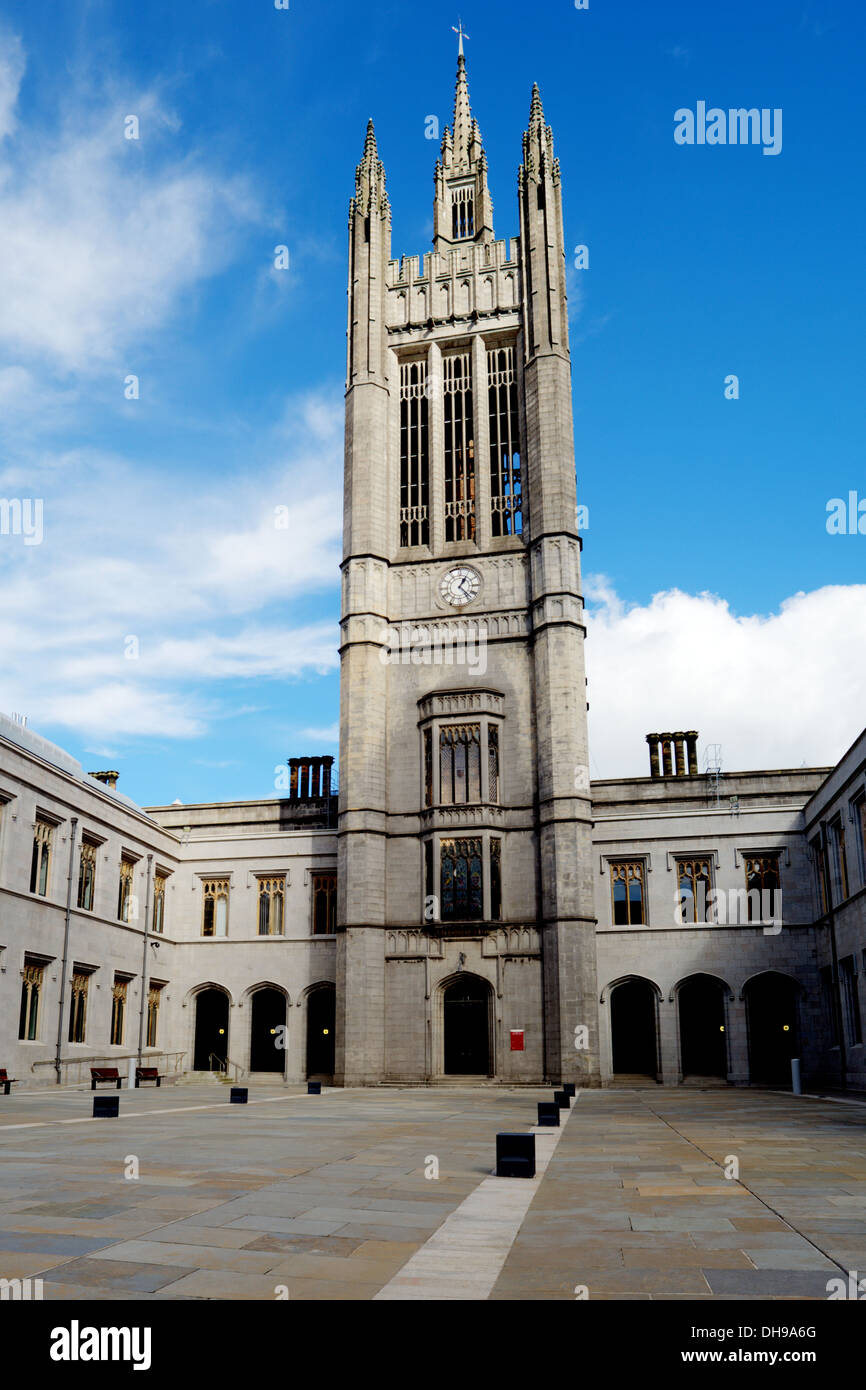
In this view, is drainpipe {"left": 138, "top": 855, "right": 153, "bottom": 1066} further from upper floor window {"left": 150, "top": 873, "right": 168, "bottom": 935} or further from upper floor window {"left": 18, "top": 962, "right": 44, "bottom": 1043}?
upper floor window {"left": 18, "top": 962, "right": 44, "bottom": 1043}

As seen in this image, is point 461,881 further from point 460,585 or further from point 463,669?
point 460,585

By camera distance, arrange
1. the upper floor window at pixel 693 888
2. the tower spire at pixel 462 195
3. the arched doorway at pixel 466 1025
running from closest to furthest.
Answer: the arched doorway at pixel 466 1025
the upper floor window at pixel 693 888
the tower spire at pixel 462 195

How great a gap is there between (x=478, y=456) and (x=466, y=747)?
45.0 feet

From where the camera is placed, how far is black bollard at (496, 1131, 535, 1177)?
42.9 ft

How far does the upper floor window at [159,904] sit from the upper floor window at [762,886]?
25.2 m

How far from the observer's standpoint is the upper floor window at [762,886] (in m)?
43.8

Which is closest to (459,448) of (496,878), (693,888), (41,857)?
(496,878)

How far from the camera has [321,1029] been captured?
154 ft

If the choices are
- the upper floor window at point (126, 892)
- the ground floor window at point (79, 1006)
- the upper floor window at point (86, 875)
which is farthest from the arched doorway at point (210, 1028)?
the upper floor window at point (86, 875)

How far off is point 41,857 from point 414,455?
24643 millimetres

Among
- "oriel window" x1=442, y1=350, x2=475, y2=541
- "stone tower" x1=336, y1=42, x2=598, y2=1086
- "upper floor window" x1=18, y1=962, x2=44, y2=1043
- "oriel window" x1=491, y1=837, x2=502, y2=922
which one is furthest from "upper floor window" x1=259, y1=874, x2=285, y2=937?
"oriel window" x1=442, y1=350, x2=475, y2=541

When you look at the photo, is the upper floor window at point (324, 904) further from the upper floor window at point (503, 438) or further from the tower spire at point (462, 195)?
the tower spire at point (462, 195)

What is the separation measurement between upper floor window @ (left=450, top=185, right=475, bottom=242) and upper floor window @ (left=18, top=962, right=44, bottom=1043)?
40478 mm
